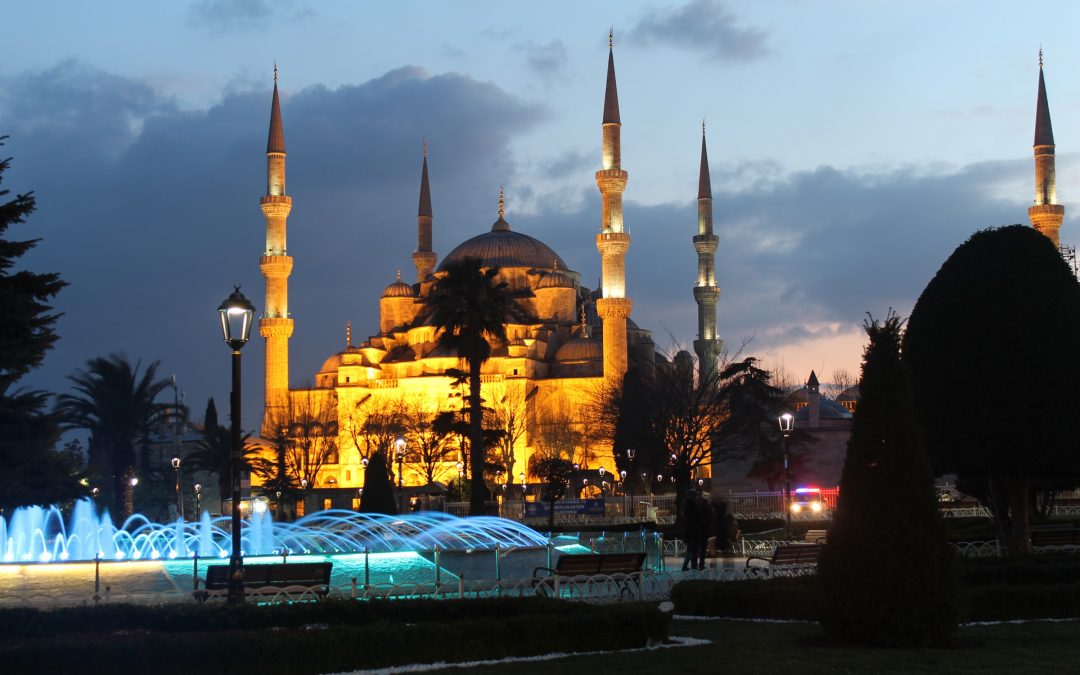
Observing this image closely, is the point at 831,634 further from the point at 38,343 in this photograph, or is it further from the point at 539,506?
the point at 539,506

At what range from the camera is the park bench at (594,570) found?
474 inches

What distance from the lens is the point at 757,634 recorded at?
9812 millimetres

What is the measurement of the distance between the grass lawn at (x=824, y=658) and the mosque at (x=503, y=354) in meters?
37.2

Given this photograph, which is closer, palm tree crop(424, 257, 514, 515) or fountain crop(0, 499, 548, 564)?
fountain crop(0, 499, 548, 564)

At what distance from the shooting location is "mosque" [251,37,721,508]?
5200 cm

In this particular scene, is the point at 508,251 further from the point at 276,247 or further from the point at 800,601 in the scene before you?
the point at 800,601

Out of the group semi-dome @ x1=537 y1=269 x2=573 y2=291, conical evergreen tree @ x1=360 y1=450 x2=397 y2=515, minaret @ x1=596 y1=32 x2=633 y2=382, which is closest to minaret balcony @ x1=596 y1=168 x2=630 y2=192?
minaret @ x1=596 y1=32 x2=633 y2=382

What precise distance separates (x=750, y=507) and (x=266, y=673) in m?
27.4

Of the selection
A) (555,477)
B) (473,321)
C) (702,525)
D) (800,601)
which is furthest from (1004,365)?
(555,477)

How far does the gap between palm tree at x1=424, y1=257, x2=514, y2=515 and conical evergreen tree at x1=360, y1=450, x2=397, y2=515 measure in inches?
70.1

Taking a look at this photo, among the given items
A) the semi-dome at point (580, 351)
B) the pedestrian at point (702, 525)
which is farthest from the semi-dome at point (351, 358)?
the pedestrian at point (702, 525)

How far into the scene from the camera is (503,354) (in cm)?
5856

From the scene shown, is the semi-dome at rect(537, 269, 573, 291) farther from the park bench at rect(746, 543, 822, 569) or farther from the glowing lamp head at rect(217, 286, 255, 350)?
the glowing lamp head at rect(217, 286, 255, 350)

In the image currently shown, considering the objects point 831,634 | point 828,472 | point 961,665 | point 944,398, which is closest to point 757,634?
point 831,634
